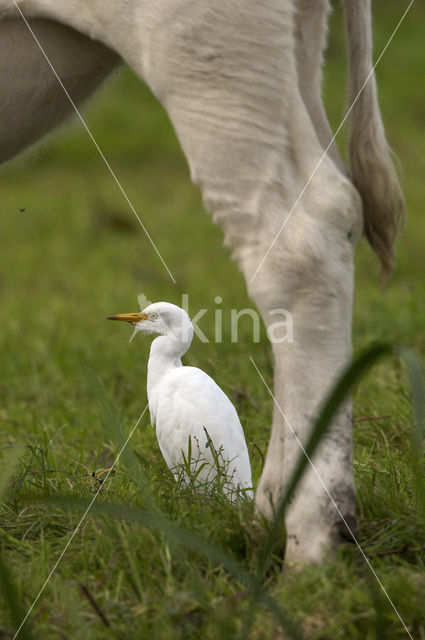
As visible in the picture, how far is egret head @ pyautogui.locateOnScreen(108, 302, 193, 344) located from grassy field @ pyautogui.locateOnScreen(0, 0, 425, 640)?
1.23 ft

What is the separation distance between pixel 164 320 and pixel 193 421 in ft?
1.23

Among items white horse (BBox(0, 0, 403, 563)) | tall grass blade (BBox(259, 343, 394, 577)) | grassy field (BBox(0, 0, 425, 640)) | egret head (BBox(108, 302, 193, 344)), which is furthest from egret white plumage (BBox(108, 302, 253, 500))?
tall grass blade (BBox(259, 343, 394, 577))

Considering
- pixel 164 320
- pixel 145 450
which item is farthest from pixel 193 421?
pixel 145 450

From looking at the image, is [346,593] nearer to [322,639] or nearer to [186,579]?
[322,639]

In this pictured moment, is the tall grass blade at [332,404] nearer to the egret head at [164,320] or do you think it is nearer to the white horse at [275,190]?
the white horse at [275,190]

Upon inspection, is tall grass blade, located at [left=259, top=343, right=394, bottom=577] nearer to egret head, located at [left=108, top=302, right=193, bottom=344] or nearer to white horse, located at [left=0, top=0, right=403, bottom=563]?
white horse, located at [left=0, top=0, right=403, bottom=563]

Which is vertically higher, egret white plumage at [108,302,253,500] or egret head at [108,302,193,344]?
egret head at [108,302,193,344]

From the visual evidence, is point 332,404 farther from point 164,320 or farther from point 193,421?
point 164,320

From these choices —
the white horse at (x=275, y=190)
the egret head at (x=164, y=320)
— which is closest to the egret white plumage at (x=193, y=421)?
the egret head at (x=164, y=320)

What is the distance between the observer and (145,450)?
3.11 m

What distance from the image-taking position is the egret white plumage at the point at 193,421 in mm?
2555

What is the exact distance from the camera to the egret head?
2.74 meters

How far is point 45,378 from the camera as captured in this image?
4523 millimetres

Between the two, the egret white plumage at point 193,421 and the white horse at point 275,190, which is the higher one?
the white horse at point 275,190
